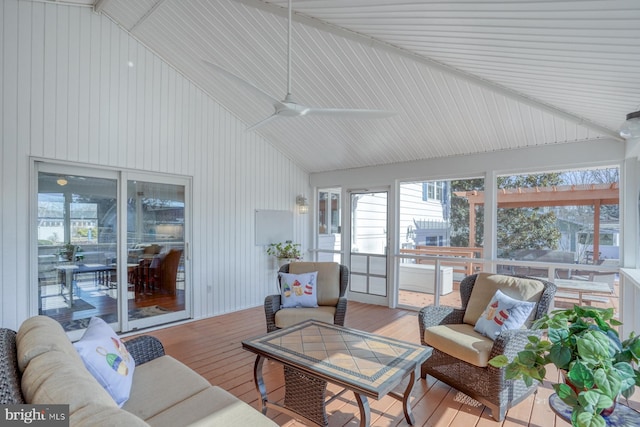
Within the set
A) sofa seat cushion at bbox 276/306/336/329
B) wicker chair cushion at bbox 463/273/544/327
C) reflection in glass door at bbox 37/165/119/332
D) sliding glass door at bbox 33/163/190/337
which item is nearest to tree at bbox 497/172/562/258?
wicker chair cushion at bbox 463/273/544/327

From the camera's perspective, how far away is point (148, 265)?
464cm

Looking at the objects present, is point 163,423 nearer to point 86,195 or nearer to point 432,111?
point 86,195

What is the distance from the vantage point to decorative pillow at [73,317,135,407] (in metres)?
1.66

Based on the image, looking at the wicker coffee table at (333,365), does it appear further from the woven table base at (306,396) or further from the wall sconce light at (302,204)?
the wall sconce light at (302,204)

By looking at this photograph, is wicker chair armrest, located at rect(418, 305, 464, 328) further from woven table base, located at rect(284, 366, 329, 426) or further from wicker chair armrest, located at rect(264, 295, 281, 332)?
wicker chair armrest, located at rect(264, 295, 281, 332)

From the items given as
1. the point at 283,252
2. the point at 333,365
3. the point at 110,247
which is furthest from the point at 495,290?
the point at 110,247

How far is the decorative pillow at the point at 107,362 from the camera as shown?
1656mm

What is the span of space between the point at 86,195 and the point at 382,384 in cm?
410

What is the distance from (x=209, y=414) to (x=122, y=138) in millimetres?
3815

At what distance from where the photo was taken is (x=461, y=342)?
269 centimetres

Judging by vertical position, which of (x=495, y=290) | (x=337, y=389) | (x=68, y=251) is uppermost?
(x=68, y=251)

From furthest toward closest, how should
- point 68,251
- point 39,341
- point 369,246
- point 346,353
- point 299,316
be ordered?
point 369,246 → point 68,251 → point 299,316 → point 346,353 → point 39,341

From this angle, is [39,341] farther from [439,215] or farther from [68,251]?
[439,215]

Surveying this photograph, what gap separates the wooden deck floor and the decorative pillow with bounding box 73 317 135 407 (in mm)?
1150
